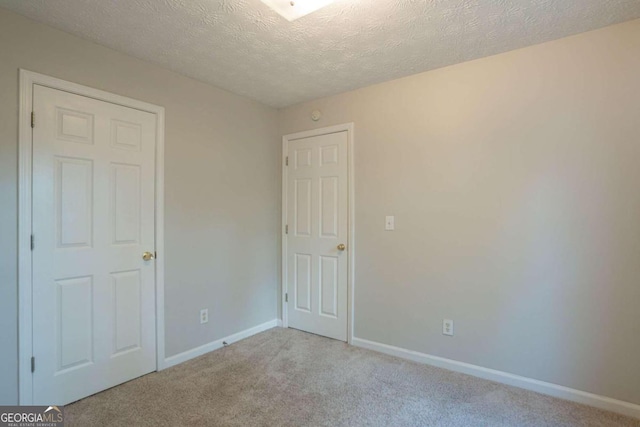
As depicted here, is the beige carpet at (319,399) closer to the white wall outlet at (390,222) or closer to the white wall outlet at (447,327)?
the white wall outlet at (447,327)

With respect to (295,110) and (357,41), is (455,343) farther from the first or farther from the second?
(295,110)

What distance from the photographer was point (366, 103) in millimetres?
3031

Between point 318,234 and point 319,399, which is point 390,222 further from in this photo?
point 319,399

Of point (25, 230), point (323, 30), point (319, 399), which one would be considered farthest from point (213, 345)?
point (323, 30)

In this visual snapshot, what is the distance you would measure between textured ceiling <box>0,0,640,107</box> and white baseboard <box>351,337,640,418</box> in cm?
229

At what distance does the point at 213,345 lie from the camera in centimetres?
302

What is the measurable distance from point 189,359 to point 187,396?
0.61 metres

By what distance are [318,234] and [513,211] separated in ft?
5.62

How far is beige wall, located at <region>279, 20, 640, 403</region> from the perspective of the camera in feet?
6.72

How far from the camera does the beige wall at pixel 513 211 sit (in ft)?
6.72

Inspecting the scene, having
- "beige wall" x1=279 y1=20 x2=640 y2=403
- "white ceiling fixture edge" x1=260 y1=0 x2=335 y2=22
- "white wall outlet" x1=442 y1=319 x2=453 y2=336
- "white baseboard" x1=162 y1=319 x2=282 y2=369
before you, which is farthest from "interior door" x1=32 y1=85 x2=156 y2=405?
"white wall outlet" x1=442 y1=319 x2=453 y2=336

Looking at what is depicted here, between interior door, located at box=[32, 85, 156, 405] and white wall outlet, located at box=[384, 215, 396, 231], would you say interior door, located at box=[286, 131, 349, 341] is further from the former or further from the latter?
interior door, located at box=[32, 85, 156, 405]

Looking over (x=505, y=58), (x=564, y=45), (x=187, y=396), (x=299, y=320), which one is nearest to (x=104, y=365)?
(x=187, y=396)

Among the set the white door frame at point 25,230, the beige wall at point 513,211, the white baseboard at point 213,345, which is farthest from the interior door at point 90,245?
the beige wall at point 513,211
